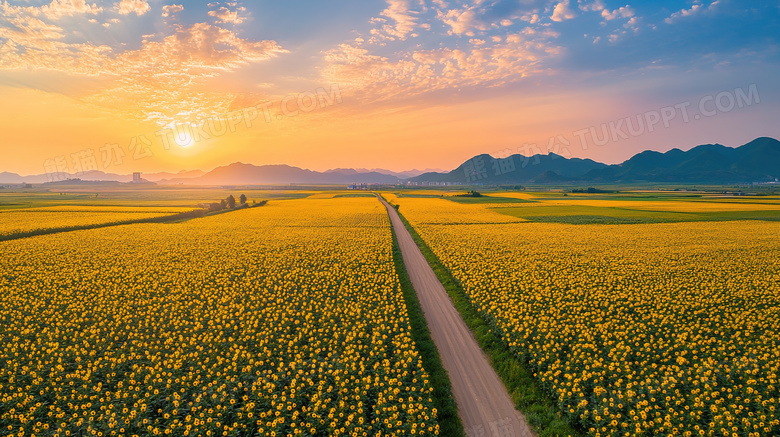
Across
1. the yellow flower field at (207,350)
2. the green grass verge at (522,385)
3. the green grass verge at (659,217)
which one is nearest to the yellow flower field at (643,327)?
the green grass verge at (522,385)

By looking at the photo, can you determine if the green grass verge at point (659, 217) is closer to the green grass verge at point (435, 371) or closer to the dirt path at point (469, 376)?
the dirt path at point (469, 376)

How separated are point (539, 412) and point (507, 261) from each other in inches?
720

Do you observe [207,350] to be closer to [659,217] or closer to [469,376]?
[469,376]

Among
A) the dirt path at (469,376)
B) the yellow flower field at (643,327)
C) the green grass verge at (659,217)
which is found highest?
the green grass verge at (659,217)

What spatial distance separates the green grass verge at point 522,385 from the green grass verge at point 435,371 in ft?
7.89

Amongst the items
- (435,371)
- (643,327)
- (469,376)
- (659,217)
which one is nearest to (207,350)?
(435,371)

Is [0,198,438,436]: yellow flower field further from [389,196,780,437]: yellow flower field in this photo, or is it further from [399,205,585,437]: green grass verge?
[389,196,780,437]: yellow flower field

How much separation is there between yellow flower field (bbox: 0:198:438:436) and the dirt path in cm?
174

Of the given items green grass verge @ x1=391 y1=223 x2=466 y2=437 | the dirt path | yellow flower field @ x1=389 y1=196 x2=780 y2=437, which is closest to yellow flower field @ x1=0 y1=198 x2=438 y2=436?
green grass verge @ x1=391 y1=223 x2=466 y2=437

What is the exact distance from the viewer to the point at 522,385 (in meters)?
13.4

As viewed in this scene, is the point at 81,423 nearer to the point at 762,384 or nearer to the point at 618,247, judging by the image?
the point at 762,384

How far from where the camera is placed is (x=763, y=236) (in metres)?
42.0

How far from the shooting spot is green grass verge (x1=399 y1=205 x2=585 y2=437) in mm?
11305

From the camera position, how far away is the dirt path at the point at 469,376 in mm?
11750
